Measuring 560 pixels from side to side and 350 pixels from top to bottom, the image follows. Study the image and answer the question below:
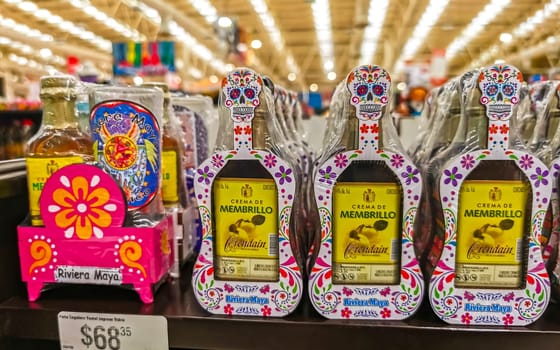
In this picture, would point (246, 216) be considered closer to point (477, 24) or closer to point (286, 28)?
point (477, 24)

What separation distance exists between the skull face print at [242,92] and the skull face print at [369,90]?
17 cm

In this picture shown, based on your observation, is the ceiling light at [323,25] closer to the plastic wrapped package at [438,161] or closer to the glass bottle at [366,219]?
the plastic wrapped package at [438,161]

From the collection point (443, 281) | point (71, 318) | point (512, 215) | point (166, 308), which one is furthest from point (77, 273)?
point (512, 215)

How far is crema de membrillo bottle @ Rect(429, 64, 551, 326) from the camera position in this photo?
2.45 feet

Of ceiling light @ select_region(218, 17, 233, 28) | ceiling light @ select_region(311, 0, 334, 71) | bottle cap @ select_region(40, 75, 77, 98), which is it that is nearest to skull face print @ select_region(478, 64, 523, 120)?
bottle cap @ select_region(40, 75, 77, 98)

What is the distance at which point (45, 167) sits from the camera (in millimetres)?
891

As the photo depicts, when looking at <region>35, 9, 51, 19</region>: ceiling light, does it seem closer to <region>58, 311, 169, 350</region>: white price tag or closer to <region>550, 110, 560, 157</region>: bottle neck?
<region>58, 311, 169, 350</region>: white price tag

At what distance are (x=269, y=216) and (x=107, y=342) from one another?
38cm

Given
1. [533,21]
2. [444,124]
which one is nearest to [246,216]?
[444,124]

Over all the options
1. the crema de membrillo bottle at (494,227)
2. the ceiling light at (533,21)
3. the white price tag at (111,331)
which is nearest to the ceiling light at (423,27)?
the ceiling light at (533,21)

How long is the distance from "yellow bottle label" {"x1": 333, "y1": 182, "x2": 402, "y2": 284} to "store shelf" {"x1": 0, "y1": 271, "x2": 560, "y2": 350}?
0.09m

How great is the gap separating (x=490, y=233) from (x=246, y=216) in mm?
430

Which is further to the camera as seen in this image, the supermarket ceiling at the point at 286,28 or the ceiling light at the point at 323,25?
the ceiling light at the point at 323,25

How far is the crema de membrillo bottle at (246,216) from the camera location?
78 cm
